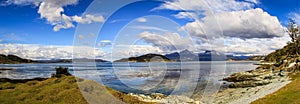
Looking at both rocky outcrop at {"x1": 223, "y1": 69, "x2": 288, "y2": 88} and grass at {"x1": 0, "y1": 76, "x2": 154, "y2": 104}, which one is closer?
grass at {"x1": 0, "y1": 76, "x2": 154, "y2": 104}

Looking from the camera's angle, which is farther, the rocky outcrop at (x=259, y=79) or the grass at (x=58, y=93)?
the rocky outcrop at (x=259, y=79)

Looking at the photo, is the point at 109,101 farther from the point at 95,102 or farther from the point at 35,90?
the point at 35,90

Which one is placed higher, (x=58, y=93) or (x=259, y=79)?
(x=58, y=93)

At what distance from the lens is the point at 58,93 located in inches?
1248

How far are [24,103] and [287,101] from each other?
1222 inches

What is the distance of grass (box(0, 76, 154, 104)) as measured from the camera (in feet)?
96.5

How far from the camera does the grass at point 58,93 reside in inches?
1158

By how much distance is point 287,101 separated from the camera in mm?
34594

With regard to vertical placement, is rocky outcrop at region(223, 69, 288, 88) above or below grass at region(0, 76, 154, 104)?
below

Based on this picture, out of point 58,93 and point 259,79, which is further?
point 259,79

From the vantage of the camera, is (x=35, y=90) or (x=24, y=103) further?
(x=35, y=90)

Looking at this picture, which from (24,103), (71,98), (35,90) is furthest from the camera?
(35,90)

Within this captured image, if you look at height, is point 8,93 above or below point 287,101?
above

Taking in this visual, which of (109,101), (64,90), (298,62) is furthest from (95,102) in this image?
(298,62)
